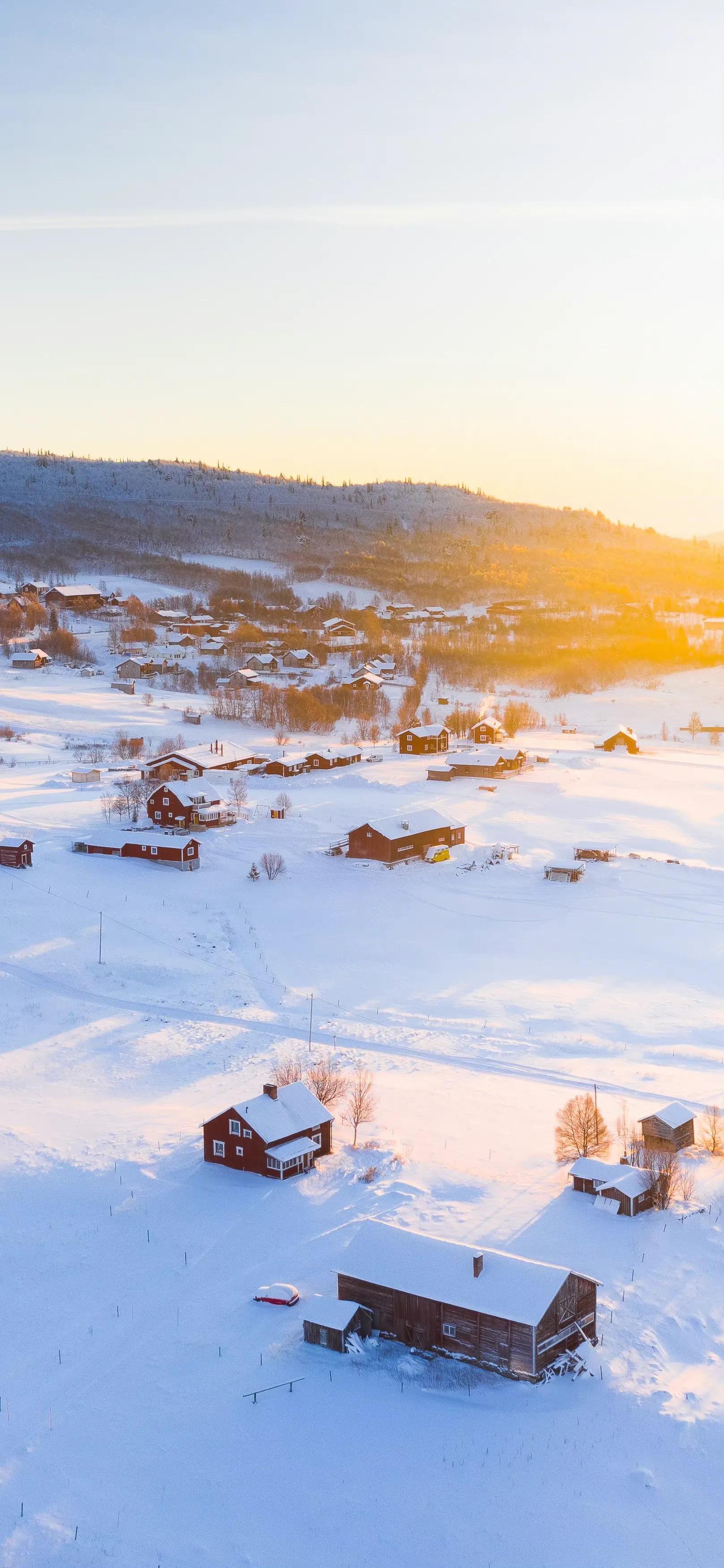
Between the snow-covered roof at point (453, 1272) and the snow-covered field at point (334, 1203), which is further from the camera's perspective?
the snow-covered roof at point (453, 1272)

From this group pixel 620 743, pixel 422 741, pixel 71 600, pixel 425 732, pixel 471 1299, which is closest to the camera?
pixel 471 1299

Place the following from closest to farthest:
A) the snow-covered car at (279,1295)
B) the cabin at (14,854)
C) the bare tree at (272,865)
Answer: the snow-covered car at (279,1295)
the cabin at (14,854)
the bare tree at (272,865)

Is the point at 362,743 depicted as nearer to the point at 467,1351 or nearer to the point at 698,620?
the point at 467,1351

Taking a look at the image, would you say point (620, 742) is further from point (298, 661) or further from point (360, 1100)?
point (360, 1100)

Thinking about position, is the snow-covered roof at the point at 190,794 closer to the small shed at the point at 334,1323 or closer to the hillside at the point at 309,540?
the small shed at the point at 334,1323

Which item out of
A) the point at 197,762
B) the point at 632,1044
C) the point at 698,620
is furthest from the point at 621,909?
the point at 698,620

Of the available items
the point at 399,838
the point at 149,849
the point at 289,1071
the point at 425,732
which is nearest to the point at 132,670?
the point at 425,732

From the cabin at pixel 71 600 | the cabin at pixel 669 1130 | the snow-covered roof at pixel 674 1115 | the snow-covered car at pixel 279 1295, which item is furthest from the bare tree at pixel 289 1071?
the cabin at pixel 71 600
